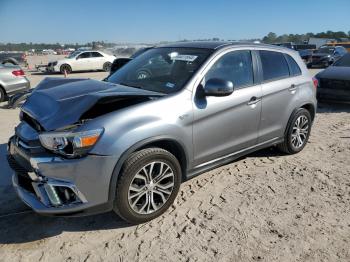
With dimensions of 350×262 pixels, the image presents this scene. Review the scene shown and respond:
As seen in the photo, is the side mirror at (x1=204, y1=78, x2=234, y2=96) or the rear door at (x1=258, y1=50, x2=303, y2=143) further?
the rear door at (x1=258, y1=50, x2=303, y2=143)

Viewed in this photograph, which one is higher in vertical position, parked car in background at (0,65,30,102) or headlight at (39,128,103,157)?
headlight at (39,128,103,157)

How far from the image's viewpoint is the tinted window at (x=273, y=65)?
4.82 m

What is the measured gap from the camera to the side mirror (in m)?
3.81

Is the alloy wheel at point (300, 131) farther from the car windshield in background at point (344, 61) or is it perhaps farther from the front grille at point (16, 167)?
the car windshield in background at point (344, 61)

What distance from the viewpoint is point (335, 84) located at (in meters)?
9.22

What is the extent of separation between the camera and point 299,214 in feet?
12.5

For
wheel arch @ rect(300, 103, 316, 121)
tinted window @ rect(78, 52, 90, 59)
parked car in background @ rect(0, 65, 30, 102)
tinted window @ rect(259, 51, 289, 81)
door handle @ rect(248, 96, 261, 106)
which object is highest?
tinted window @ rect(259, 51, 289, 81)

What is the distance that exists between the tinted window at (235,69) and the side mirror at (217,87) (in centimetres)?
19

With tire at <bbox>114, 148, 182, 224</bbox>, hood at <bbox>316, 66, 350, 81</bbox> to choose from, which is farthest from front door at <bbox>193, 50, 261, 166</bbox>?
hood at <bbox>316, 66, 350, 81</bbox>

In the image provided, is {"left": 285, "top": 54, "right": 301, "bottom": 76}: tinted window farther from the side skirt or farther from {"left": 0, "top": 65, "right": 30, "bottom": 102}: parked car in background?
{"left": 0, "top": 65, "right": 30, "bottom": 102}: parked car in background

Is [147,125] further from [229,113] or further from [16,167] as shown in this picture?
[16,167]

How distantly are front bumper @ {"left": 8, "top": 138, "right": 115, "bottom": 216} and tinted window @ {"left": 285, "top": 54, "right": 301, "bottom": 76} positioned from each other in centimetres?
336

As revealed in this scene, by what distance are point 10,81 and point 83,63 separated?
1279 cm

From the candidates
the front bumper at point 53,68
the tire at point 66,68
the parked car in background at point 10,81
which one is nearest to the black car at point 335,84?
the parked car in background at point 10,81
